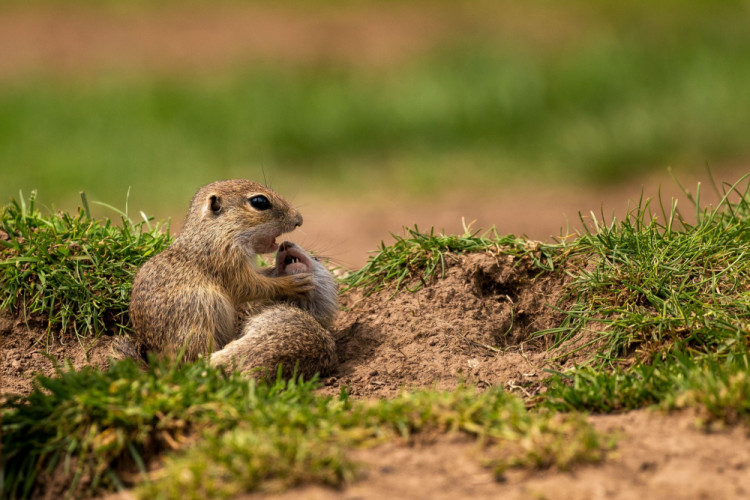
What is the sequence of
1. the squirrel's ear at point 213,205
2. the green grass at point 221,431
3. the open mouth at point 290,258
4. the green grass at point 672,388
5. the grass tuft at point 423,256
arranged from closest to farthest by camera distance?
the green grass at point 221,431
the green grass at point 672,388
the squirrel's ear at point 213,205
the open mouth at point 290,258
the grass tuft at point 423,256

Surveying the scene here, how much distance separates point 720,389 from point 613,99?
8.14 m

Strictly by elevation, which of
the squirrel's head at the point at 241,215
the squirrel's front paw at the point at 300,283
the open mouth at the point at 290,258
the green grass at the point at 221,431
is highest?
the squirrel's head at the point at 241,215

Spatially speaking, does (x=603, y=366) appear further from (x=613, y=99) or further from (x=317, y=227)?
(x=613, y=99)

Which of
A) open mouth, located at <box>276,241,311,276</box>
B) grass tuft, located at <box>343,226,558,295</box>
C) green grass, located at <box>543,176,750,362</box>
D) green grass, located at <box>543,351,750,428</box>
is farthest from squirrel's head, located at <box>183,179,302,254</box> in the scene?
green grass, located at <box>543,351,750,428</box>

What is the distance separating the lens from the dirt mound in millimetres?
Result: 4578

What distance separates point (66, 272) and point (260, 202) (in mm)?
1100

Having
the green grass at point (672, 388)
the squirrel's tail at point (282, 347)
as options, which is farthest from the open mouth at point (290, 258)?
the green grass at point (672, 388)

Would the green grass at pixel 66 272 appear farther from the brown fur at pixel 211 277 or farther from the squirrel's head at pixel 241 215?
the squirrel's head at pixel 241 215

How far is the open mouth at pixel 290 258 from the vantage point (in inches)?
201

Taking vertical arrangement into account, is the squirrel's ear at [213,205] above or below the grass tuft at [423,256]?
above

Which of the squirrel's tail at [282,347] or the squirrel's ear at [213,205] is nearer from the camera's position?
the squirrel's tail at [282,347]

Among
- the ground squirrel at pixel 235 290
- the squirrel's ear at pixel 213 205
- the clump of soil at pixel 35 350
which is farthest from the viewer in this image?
the squirrel's ear at pixel 213 205

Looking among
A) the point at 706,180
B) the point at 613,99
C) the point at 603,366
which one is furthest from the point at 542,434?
the point at 613,99

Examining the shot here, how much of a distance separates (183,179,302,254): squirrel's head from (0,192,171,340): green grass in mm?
533
